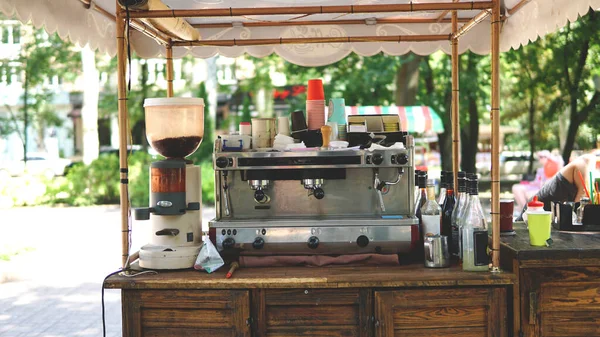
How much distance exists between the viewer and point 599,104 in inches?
521

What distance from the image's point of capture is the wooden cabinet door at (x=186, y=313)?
2906mm

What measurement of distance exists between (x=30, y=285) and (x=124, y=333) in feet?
18.3

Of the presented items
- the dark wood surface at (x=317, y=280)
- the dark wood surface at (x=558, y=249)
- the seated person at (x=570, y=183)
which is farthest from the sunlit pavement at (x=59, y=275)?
the seated person at (x=570, y=183)

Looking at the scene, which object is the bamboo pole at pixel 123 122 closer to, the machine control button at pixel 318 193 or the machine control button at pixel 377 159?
the machine control button at pixel 318 193

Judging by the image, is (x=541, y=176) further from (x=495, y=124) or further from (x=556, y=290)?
(x=495, y=124)

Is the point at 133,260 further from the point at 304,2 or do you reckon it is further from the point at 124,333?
the point at 304,2

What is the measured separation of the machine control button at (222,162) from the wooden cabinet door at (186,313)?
2.09 feet

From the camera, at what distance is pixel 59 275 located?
8320mm

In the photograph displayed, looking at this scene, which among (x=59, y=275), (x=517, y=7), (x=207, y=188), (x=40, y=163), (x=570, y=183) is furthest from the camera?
(x=40, y=163)

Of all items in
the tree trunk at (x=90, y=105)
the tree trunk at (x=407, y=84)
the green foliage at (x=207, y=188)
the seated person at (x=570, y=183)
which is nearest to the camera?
the seated person at (x=570, y=183)

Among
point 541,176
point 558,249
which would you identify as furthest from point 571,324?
point 541,176

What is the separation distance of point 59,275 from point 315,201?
6.15 m

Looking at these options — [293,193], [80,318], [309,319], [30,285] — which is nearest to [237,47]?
[293,193]

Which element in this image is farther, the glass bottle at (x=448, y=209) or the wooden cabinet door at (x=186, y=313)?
the glass bottle at (x=448, y=209)
